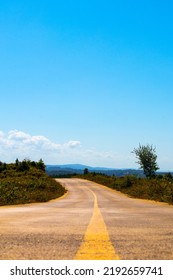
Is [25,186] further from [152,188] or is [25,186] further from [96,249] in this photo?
[96,249]

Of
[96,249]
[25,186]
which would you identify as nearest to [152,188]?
[25,186]

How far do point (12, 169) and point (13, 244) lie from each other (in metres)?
69.0

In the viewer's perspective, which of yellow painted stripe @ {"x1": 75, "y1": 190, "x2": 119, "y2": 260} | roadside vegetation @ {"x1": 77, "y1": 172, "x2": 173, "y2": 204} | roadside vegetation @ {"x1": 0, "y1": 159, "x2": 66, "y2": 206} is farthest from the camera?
roadside vegetation @ {"x1": 77, "y1": 172, "x2": 173, "y2": 204}

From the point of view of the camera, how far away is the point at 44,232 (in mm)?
5715

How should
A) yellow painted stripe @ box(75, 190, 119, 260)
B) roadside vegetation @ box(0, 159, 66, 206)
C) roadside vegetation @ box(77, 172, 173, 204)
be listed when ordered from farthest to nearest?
1. roadside vegetation @ box(77, 172, 173, 204)
2. roadside vegetation @ box(0, 159, 66, 206)
3. yellow painted stripe @ box(75, 190, 119, 260)

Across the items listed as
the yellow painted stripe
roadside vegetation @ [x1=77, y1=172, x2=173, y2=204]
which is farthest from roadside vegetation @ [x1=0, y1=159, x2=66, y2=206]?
the yellow painted stripe

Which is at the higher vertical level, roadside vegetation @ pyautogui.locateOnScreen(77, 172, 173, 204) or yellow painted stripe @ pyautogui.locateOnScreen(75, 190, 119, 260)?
yellow painted stripe @ pyautogui.locateOnScreen(75, 190, 119, 260)

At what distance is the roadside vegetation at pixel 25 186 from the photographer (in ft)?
93.0

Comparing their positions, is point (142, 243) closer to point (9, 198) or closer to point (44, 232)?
point (44, 232)

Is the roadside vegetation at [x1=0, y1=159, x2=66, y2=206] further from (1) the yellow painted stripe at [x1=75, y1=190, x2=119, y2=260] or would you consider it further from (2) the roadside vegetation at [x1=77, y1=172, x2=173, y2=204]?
(1) the yellow painted stripe at [x1=75, y1=190, x2=119, y2=260]

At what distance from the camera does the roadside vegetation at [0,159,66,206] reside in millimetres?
28331

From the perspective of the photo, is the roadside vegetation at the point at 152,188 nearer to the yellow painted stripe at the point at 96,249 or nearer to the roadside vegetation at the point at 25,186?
the roadside vegetation at the point at 25,186

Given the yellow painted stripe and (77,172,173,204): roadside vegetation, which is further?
(77,172,173,204): roadside vegetation
